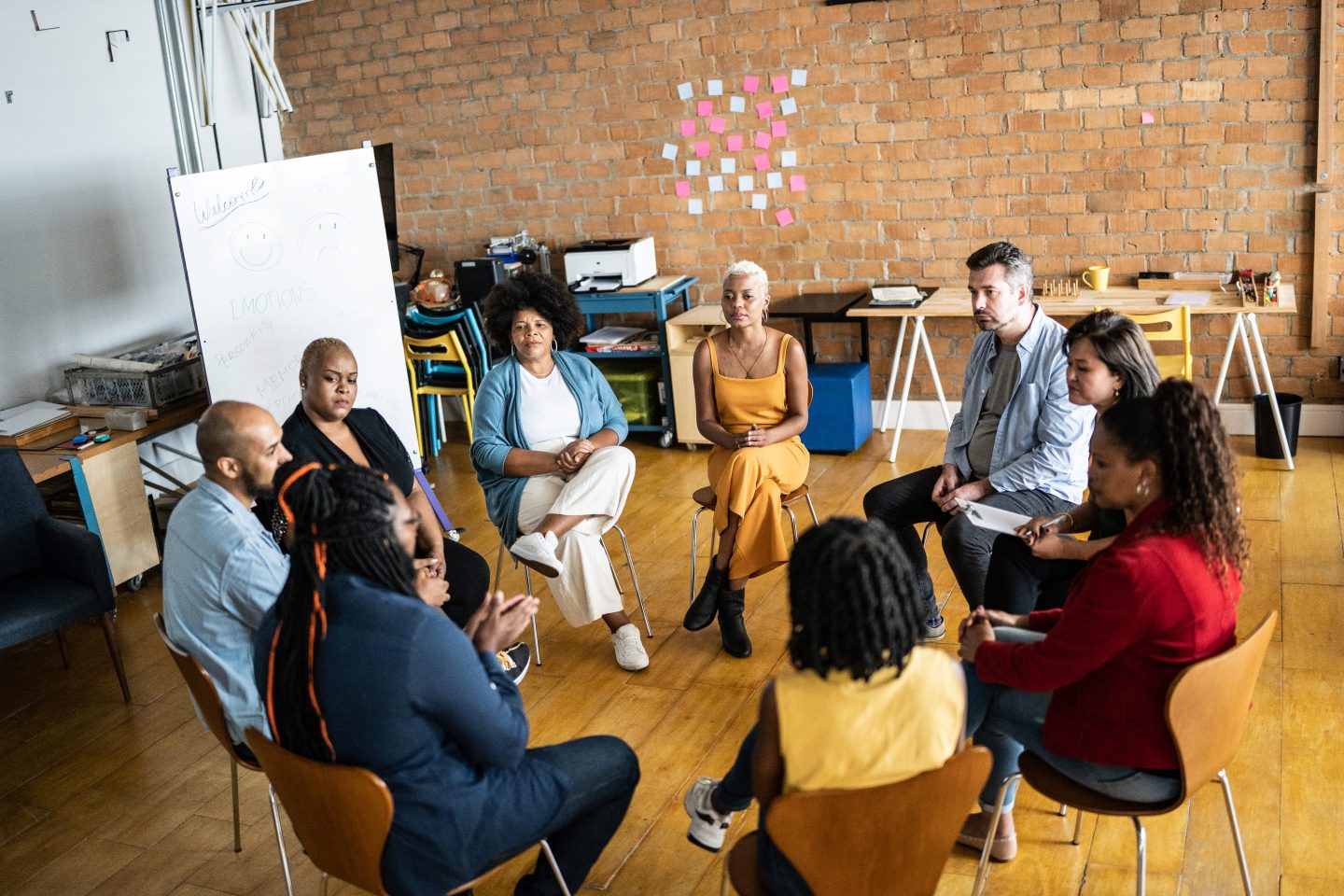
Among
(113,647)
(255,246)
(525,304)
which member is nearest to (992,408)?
(525,304)

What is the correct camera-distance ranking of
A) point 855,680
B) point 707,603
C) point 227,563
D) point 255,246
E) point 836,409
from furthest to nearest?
point 836,409 → point 255,246 → point 707,603 → point 227,563 → point 855,680

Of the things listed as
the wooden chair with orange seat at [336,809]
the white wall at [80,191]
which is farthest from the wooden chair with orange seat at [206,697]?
the white wall at [80,191]

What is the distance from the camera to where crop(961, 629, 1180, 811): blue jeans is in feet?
6.90

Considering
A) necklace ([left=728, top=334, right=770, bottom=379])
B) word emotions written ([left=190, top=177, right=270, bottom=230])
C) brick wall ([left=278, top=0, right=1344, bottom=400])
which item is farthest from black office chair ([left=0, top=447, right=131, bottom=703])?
brick wall ([left=278, top=0, right=1344, bottom=400])

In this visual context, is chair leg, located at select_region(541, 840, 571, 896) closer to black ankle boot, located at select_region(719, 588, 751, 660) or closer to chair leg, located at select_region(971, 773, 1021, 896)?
chair leg, located at select_region(971, 773, 1021, 896)

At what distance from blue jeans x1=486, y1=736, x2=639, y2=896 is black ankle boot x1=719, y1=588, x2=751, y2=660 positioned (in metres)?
1.38

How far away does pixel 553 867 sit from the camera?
7.39 ft

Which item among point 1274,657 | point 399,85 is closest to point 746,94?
point 399,85

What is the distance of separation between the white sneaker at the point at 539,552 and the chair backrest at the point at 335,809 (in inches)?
58.8

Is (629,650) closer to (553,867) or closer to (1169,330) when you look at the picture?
(553,867)

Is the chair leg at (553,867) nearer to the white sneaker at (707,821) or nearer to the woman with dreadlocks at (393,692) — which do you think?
the woman with dreadlocks at (393,692)

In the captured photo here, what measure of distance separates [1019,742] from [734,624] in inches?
57.5

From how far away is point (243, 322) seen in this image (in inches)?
168

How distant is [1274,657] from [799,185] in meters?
3.31
